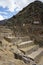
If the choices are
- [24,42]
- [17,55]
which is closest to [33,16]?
[24,42]

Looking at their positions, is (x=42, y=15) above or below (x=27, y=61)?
above

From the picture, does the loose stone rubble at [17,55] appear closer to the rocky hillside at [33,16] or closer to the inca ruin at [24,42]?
the inca ruin at [24,42]

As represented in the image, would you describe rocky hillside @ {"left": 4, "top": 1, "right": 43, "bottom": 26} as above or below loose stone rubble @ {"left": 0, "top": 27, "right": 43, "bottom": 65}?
above

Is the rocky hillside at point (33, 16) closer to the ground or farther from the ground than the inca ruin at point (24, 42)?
farther from the ground

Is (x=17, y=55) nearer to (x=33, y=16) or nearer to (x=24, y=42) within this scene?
(x=24, y=42)

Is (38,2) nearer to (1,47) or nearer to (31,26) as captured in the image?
(31,26)

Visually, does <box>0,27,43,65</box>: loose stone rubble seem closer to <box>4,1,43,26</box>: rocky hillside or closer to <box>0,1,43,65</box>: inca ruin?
<box>0,1,43,65</box>: inca ruin

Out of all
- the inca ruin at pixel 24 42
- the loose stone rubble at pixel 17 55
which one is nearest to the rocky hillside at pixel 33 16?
the inca ruin at pixel 24 42

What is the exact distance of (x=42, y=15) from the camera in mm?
14031

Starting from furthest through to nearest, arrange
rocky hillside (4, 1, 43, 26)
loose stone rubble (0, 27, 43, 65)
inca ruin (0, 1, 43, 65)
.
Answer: rocky hillside (4, 1, 43, 26) → inca ruin (0, 1, 43, 65) → loose stone rubble (0, 27, 43, 65)

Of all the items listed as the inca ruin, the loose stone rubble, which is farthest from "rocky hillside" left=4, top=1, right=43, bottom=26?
the loose stone rubble

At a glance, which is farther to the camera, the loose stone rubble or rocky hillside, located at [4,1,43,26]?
rocky hillside, located at [4,1,43,26]

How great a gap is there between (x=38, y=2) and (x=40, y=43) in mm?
8398

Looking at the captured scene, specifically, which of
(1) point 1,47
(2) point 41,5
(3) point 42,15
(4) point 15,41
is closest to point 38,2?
(2) point 41,5
